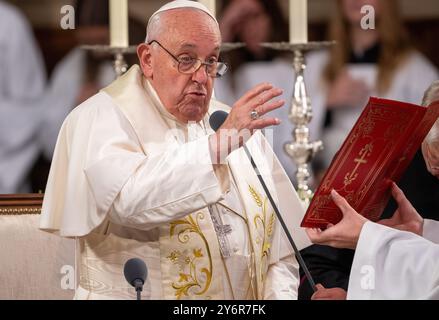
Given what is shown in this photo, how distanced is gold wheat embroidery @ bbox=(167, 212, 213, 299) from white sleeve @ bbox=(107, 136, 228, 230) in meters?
0.24

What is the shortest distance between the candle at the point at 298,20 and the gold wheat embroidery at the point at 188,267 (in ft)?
3.64

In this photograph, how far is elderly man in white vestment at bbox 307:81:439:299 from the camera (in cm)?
338

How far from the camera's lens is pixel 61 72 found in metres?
5.82

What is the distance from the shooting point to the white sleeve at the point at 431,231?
3.85 m

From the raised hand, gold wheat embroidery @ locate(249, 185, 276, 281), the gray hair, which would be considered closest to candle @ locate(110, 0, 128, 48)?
the gray hair

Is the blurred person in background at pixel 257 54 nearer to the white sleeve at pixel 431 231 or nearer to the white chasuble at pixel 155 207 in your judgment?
the white sleeve at pixel 431 231

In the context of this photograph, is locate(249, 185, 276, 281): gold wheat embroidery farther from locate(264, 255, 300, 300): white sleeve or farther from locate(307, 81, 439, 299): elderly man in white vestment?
locate(307, 81, 439, 299): elderly man in white vestment

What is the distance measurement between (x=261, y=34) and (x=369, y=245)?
256 cm

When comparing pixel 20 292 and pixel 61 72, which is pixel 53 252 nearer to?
pixel 20 292

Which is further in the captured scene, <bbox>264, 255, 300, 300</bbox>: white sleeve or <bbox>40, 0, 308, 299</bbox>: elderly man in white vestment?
<bbox>264, 255, 300, 300</bbox>: white sleeve

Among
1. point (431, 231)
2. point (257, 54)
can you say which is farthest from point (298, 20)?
point (257, 54)

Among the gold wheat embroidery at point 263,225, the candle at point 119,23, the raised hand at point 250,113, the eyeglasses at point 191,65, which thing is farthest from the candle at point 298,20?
the raised hand at point 250,113

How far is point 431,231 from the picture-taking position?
3.88m
